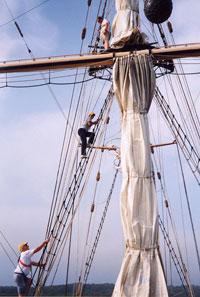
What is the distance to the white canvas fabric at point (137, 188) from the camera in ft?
18.1

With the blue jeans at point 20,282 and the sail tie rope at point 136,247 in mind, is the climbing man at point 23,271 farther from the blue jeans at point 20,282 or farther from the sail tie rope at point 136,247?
the sail tie rope at point 136,247

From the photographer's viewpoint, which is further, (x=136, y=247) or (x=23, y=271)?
(x=136, y=247)

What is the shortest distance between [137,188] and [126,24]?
13.8 feet

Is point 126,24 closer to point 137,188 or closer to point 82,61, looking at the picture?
point 82,61

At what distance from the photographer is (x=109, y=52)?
8.43 metres

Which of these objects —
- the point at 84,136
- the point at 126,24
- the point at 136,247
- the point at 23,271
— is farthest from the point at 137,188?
the point at 126,24

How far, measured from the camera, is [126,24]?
8469mm

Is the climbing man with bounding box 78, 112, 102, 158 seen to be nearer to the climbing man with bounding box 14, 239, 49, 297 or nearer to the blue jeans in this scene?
the climbing man with bounding box 14, 239, 49, 297

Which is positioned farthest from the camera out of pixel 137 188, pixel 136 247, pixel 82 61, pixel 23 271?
pixel 82 61

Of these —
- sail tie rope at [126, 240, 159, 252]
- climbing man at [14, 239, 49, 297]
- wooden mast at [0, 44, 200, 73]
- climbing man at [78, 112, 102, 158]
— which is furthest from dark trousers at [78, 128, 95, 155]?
climbing man at [14, 239, 49, 297]

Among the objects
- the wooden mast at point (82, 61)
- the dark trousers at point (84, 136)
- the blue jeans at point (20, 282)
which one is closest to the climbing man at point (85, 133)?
the dark trousers at point (84, 136)

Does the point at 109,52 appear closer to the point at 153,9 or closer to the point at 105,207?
the point at 153,9

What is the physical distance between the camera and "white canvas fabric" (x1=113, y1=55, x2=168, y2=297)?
18.1 feet

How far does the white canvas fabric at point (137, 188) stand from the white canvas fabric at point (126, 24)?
1009 millimetres
